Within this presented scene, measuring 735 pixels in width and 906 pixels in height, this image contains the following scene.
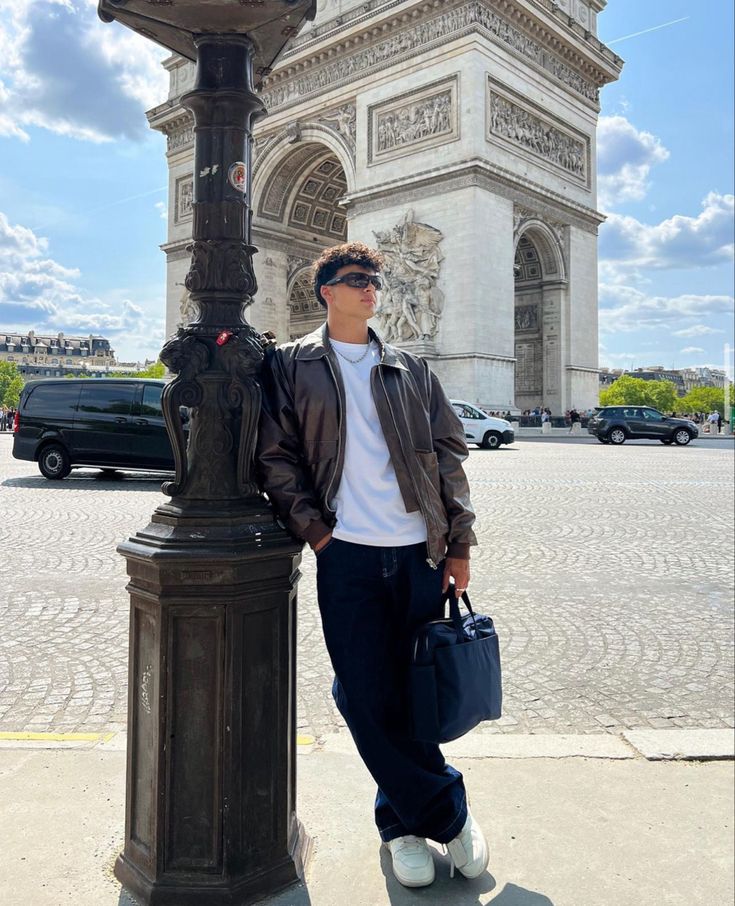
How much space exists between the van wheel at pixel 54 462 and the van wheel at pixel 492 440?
12324mm

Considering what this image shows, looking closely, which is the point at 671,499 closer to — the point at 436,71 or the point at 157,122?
the point at 436,71

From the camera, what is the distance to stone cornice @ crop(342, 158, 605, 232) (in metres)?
25.1

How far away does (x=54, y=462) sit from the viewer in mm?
12531

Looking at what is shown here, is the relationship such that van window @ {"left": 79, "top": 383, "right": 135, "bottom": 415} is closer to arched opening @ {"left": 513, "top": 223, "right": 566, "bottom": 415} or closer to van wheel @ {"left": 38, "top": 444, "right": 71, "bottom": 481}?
van wheel @ {"left": 38, "top": 444, "right": 71, "bottom": 481}

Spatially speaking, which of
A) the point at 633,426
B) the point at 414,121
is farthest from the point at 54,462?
the point at 633,426

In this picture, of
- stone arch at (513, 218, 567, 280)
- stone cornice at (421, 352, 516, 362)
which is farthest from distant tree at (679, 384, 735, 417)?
stone cornice at (421, 352, 516, 362)

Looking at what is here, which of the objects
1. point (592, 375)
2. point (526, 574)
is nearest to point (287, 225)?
point (592, 375)

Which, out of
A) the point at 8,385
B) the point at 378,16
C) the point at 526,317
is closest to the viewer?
the point at 378,16

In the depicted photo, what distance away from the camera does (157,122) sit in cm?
3631

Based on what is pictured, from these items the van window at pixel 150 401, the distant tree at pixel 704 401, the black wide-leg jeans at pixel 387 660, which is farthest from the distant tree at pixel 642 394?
the black wide-leg jeans at pixel 387 660

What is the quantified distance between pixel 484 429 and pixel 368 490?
1978 cm

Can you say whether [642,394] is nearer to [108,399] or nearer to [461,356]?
[461,356]

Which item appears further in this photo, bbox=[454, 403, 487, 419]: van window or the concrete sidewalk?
bbox=[454, 403, 487, 419]: van window

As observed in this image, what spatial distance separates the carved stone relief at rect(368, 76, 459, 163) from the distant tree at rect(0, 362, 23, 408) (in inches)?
2774
